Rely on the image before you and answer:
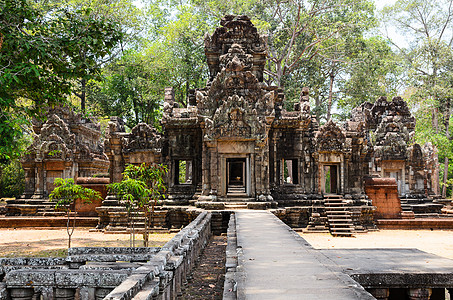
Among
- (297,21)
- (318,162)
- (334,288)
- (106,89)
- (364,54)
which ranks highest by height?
(297,21)

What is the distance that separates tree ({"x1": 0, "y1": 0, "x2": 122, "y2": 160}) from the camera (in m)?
8.40

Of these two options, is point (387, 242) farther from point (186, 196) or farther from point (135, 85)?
point (135, 85)

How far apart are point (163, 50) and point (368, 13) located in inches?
598

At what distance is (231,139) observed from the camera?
1353 centimetres

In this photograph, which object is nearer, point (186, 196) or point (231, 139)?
point (231, 139)

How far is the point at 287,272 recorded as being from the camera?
4.79 m

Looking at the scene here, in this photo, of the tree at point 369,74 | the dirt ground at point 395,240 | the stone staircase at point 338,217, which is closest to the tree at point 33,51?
the dirt ground at point 395,240

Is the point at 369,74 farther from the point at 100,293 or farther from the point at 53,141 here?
the point at 100,293

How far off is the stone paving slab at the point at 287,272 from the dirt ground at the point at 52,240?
532 cm

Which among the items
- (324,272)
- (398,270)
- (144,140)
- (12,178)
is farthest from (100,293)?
(12,178)

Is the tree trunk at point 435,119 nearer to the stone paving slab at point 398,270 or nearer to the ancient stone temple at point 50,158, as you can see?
the ancient stone temple at point 50,158

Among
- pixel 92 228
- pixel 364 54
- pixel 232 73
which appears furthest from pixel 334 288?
pixel 364 54

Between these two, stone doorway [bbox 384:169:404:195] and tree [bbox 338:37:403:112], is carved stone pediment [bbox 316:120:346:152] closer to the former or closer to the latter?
stone doorway [bbox 384:169:404:195]

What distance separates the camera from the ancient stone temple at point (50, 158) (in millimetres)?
18594
